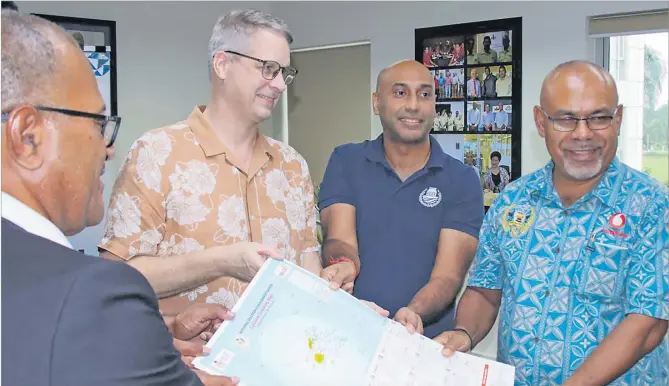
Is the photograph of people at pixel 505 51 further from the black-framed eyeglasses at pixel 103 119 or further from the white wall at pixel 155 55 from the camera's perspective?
the black-framed eyeglasses at pixel 103 119

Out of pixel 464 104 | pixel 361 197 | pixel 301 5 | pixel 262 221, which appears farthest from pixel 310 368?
pixel 301 5

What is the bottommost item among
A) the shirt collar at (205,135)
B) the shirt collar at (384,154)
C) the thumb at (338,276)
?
the thumb at (338,276)

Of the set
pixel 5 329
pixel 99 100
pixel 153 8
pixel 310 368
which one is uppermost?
pixel 153 8

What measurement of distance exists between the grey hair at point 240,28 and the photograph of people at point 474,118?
9.42 feet

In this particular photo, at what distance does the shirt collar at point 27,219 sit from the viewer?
2.81 ft

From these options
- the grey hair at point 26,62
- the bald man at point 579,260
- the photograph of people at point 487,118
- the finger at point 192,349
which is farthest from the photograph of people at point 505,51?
the grey hair at point 26,62

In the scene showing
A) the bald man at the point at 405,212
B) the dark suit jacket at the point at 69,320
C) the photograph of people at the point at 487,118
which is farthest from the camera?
the photograph of people at the point at 487,118

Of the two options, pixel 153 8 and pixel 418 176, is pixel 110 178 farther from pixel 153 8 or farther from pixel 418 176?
pixel 418 176

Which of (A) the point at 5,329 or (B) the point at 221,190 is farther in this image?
(B) the point at 221,190

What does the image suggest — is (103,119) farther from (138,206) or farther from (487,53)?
(487,53)

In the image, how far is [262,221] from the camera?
1.79m

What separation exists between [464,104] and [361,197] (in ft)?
8.38

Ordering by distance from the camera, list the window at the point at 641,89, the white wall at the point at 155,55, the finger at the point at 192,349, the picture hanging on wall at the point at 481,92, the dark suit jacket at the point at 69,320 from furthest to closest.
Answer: the white wall at the point at 155,55
the picture hanging on wall at the point at 481,92
the window at the point at 641,89
the finger at the point at 192,349
the dark suit jacket at the point at 69,320

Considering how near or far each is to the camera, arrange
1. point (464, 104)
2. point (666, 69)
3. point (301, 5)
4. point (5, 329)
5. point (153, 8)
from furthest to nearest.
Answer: point (301, 5) → point (153, 8) → point (464, 104) → point (666, 69) → point (5, 329)
